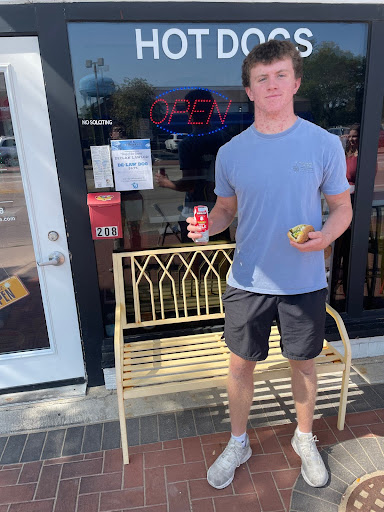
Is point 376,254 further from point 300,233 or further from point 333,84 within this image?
point 300,233

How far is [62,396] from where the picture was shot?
295 cm

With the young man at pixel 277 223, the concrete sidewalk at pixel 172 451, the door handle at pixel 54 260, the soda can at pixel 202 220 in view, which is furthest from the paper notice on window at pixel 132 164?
the concrete sidewalk at pixel 172 451

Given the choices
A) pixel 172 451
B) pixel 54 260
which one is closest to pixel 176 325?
pixel 172 451

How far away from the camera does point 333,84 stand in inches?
110

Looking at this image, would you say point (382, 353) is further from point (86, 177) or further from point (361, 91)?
point (86, 177)

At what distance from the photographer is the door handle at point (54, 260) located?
8.95ft

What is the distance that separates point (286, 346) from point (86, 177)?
1649 mm

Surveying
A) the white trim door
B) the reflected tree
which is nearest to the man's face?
the reflected tree

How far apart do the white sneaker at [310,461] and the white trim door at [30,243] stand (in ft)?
5.34

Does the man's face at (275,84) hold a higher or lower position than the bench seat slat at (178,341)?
higher

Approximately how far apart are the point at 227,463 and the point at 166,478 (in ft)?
1.18

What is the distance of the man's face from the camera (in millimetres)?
1854

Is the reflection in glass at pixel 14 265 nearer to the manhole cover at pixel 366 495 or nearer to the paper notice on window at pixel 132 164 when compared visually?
the paper notice on window at pixel 132 164

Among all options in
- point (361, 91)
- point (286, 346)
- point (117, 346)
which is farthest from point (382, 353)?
point (117, 346)
